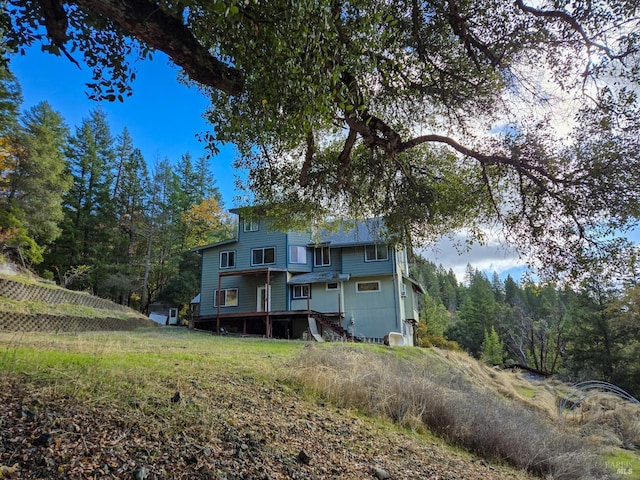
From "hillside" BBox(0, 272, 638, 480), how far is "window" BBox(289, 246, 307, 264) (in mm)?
16427

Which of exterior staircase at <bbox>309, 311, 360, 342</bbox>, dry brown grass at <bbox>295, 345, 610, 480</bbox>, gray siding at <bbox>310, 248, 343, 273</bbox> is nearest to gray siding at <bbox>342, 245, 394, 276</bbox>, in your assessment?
gray siding at <bbox>310, 248, 343, 273</bbox>

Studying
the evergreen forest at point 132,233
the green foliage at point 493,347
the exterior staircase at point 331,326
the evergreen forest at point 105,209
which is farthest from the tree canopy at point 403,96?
the green foliage at point 493,347

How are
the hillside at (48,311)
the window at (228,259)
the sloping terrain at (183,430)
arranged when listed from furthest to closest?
the window at (228,259), the hillside at (48,311), the sloping terrain at (183,430)

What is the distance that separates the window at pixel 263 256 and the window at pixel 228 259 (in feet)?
4.49

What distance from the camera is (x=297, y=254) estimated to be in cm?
2356

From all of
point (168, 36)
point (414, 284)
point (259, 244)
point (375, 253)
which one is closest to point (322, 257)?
point (375, 253)

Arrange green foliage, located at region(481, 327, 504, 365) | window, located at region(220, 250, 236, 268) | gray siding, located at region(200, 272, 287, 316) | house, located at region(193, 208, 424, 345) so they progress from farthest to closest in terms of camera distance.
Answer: green foliage, located at region(481, 327, 504, 365), window, located at region(220, 250, 236, 268), gray siding, located at region(200, 272, 287, 316), house, located at region(193, 208, 424, 345)

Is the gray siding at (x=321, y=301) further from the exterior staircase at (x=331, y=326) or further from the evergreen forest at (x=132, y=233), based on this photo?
the evergreen forest at (x=132, y=233)

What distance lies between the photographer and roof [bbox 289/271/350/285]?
21594 mm

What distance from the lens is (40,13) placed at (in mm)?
4227

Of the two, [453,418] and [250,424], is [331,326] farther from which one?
[250,424]

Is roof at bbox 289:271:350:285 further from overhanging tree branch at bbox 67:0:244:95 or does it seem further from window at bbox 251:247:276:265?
overhanging tree branch at bbox 67:0:244:95

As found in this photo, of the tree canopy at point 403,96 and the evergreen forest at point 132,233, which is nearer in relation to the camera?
the tree canopy at point 403,96

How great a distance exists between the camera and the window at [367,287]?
22211 millimetres
